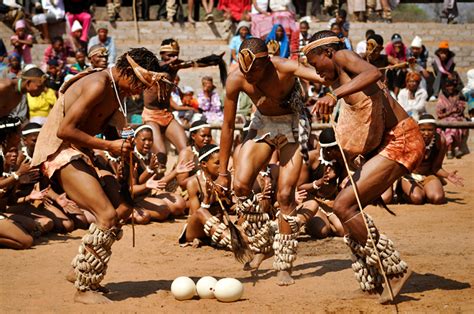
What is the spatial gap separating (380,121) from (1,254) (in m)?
4.39

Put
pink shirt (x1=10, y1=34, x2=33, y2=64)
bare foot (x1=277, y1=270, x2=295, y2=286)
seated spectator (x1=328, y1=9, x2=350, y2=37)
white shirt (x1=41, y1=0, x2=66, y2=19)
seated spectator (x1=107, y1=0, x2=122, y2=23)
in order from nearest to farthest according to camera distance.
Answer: bare foot (x1=277, y1=270, x2=295, y2=286) → pink shirt (x1=10, y1=34, x2=33, y2=64) → seated spectator (x1=328, y1=9, x2=350, y2=37) → white shirt (x1=41, y1=0, x2=66, y2=19) → seated spectator (x1=107, y1=0, x2=122, y2=23)

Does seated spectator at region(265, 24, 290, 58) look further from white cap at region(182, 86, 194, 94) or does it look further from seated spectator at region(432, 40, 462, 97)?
seated spectator at region(432, 40, 462, 97)

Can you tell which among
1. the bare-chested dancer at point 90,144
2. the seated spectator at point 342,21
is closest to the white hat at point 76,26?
the seated spectator at point 342,21

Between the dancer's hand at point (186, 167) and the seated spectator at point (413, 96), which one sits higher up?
the dancer's hand at point (186, 167)

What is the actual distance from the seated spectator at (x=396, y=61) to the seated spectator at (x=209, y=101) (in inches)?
124

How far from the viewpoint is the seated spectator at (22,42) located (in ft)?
58.4

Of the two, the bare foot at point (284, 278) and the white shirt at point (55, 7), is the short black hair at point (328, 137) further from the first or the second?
the white shirt at point (55, 7)

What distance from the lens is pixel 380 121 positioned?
737 cm

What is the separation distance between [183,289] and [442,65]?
11.7 meters

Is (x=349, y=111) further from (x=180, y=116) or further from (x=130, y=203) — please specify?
(x=180, y=116)

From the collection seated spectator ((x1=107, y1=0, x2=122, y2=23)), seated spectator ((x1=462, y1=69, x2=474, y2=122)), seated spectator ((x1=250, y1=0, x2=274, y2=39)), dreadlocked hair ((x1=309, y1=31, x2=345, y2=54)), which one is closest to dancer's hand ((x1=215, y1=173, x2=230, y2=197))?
dreadlocked hair ((x1=309, y1=31, x2=345, y2=54))

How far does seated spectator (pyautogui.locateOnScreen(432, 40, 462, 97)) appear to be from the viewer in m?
18.0

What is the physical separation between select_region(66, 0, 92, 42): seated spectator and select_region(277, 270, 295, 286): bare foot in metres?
11.2

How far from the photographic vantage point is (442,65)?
59.2 ft
